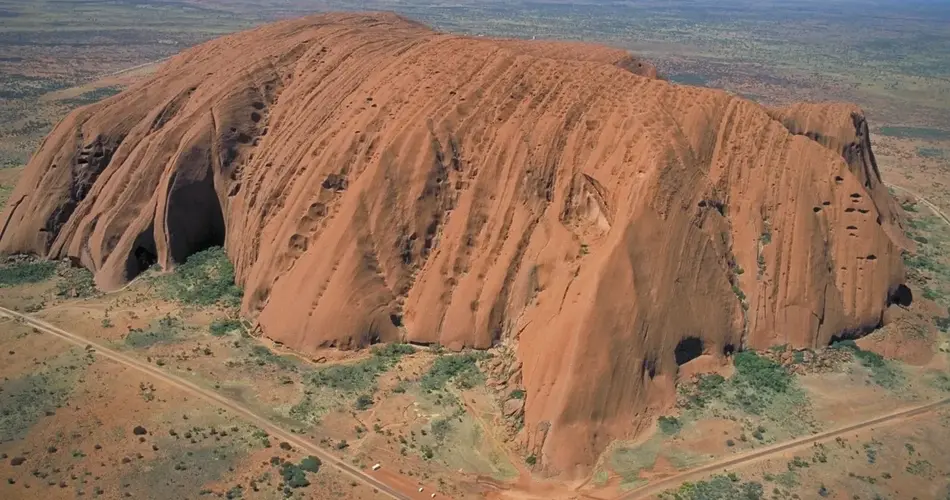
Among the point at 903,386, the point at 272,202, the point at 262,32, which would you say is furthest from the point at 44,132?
the point at 903,386

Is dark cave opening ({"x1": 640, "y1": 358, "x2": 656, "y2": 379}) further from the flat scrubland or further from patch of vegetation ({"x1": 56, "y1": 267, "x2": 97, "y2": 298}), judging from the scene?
patch of vegetation ({"x1": 56, "y1": 267, "x2": 97, "y2": 298})

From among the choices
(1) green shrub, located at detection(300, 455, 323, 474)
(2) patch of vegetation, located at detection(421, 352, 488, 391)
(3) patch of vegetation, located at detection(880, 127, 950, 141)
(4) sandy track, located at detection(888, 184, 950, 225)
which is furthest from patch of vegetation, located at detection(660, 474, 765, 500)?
(3) patch of vegetation, located at detection(880, 127, 950, 141)

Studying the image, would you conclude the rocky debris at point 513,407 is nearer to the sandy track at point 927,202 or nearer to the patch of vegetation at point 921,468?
the patch of vegetation at point 921,468

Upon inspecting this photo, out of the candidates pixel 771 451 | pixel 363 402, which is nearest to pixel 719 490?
pixel 771 451

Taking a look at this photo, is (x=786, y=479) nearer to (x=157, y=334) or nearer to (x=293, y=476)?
(x=293, y=476)

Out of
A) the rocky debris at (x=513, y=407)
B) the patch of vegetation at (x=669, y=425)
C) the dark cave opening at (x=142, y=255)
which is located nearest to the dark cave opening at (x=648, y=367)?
the patch of vegetation at (x=669, y=425)

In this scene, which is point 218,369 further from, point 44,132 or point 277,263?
point 44,132
